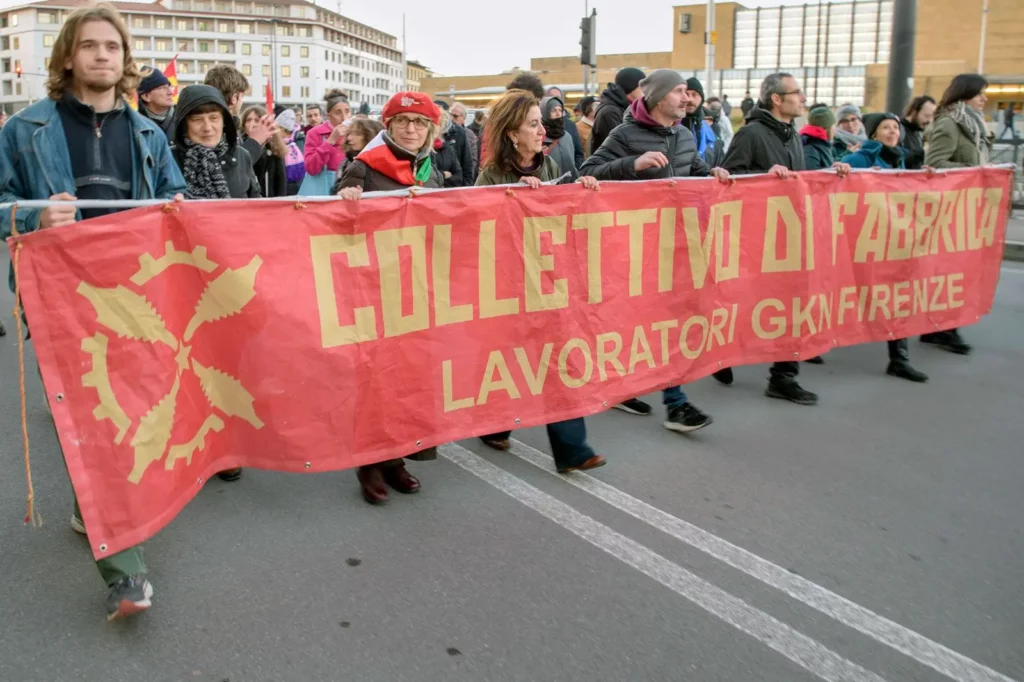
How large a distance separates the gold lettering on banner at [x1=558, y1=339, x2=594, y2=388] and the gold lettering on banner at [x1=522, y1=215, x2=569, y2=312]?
0.66 ft

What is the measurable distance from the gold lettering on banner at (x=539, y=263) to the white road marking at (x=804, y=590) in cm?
85

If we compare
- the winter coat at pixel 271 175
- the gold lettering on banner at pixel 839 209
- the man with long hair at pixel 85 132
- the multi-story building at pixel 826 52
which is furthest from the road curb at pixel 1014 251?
the multi-story building at pixel 826 52

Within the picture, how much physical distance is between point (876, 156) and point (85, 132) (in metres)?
6.03

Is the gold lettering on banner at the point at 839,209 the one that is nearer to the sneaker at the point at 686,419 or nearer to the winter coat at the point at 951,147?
the sneaker at the point at 686,419

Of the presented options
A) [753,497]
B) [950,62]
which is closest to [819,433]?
[753,497]

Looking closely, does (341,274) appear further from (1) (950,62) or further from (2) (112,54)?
(1) (950,62)

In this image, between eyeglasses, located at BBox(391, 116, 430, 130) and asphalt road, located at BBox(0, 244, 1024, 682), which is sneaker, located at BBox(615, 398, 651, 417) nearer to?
asphalt road, located at BBox(0, 244, 1024, 682)

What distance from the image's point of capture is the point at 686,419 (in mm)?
5145

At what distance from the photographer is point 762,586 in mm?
3344

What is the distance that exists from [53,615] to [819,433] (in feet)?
12.7

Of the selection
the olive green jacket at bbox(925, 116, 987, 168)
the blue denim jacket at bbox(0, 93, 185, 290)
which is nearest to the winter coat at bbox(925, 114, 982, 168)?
the olive green jacket at bbox(925, 116, 987, 168)

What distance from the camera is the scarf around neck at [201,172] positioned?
197 inches

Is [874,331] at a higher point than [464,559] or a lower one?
higher

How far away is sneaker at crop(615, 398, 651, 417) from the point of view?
5645mm
